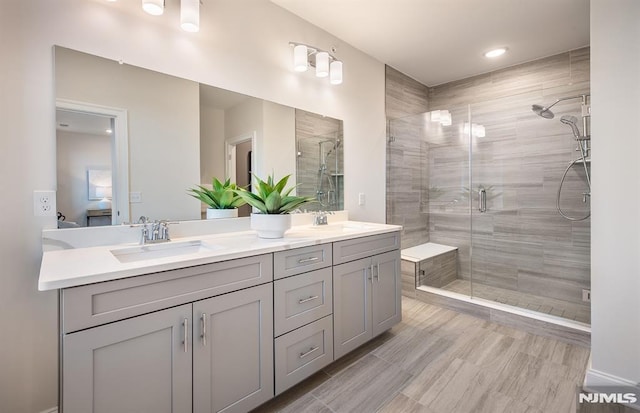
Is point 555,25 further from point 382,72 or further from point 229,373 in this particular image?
point 229,373

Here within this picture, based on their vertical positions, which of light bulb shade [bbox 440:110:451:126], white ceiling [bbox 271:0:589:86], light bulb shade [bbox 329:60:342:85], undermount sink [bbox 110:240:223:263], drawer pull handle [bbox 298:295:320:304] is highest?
white ceiling [bbox 271:0:589:86]

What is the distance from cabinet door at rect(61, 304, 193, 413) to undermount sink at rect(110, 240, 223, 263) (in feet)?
1.35

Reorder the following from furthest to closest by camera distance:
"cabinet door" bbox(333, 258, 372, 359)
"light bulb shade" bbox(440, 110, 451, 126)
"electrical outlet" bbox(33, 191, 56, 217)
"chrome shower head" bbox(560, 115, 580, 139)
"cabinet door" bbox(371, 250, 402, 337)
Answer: "light bulb shade" bbox(440, 110, 451, 126) → "chrome shower head" bbox(560, 115, 580, 139) → "cabinet door" bbox(371, 250, 402, 337) → "cabinet door" bbox(333, 258, 372, 359) → "electrical outlet" bbox(33, 191, 56, 217)

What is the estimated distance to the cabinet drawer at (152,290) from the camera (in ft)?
3.02

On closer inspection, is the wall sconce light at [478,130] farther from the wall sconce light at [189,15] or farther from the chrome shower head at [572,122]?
the wall sconce light at [189,15]

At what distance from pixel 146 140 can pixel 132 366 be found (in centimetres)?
112

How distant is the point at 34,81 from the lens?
50.9 inches

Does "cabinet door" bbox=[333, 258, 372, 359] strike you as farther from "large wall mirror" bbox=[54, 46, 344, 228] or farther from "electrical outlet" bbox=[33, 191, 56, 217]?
"electrical outlet" bbox=[33, 191, 56, 217]

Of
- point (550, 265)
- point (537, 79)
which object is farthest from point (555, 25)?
point (550, 265)

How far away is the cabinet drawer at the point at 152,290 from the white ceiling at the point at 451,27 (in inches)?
76.2

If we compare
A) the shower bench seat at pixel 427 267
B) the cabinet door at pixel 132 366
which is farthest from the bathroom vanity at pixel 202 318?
Answer: the shower bench seat at pixel 427 267

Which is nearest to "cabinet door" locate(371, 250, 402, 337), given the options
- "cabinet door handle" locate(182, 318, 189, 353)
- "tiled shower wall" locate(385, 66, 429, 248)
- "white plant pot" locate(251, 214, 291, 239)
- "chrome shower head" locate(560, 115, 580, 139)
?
"white plant pot" locate(251, 214, 291, 239)

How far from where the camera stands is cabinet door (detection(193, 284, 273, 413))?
1.18 meters

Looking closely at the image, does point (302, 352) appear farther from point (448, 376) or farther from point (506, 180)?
point (506, 180)
